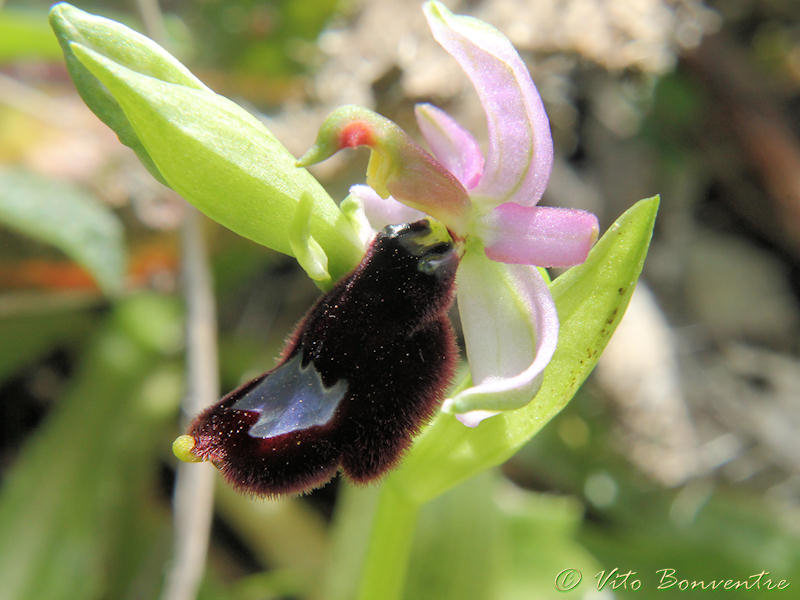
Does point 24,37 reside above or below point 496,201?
below

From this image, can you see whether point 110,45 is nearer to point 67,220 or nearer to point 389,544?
point 389,544

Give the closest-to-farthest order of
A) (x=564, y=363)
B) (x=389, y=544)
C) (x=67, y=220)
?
(x=564, y=363)
(x=389, y=544)
(x=67, y=220)

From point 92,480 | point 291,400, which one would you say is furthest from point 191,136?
point 92,480

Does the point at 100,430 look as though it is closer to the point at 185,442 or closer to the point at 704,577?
the point at 185,442

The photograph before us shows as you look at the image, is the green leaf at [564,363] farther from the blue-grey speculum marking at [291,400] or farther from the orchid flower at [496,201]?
the blue-grey speculum marking at [291,400]

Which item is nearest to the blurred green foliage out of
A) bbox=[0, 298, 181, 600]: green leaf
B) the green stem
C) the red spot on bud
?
bbox=[0, 298, 181, 600]: green leaf

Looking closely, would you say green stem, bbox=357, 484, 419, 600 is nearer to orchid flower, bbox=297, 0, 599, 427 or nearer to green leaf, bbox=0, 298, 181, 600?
orchid flower, bbox=297, 0, 599, 427

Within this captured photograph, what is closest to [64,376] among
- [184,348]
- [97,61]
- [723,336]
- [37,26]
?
[184,348]

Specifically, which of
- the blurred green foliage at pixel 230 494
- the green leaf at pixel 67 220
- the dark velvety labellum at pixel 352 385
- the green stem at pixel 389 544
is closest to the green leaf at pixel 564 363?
the green stem at pixel 389 544
